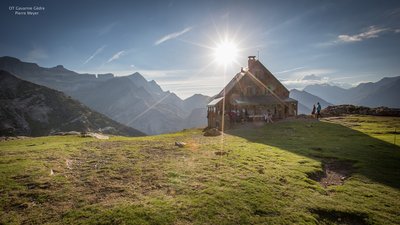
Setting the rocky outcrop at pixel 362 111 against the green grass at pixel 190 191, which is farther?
the rocky outcrop at pixel 362 111

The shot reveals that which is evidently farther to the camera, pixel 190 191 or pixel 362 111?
pixel 362 111

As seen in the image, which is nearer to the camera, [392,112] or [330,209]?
[330,209]

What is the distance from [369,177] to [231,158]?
9348 millimetres

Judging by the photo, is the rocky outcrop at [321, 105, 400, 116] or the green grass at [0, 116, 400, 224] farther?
the rocky outcrop at [321, 105, 400, 116]

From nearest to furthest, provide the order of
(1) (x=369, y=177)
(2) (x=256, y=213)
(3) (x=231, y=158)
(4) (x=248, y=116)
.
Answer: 1. (2) (x=256, y=213)
2. (1) (x=369, y=177)
3. (3) (x=231, y=158)
4. (4) (x=248, y=116)

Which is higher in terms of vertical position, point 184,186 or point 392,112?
point 392,112

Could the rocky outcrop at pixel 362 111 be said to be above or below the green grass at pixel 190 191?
above

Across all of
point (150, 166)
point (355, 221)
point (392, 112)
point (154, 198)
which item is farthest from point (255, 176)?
point (392, 112)

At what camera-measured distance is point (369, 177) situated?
45.6 feet

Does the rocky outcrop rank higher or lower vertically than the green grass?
higher

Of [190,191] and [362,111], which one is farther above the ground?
[362,111]

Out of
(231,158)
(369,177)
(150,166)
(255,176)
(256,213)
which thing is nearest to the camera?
(256,213)

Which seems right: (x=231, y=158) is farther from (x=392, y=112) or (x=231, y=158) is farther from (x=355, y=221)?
(x=392, y=112)

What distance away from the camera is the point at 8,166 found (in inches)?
554
